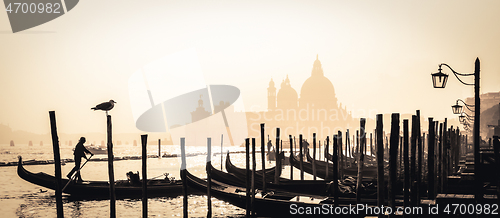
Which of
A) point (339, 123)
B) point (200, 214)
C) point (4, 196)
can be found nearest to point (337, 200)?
point (200, 214)

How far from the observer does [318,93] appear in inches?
4318

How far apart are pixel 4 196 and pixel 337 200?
1481 centimetres

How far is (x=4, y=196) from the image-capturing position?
17.8 m

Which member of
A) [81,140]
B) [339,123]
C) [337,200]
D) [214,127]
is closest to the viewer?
[337,200]

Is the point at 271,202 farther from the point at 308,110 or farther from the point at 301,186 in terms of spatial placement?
the point at 308,110

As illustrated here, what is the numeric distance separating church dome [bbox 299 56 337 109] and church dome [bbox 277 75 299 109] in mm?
2447

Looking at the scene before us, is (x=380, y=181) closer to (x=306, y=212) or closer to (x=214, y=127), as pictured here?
(x=306, y=212)

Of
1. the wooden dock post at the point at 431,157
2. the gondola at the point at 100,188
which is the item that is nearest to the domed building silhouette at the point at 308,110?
the gondola at the point at 100,188

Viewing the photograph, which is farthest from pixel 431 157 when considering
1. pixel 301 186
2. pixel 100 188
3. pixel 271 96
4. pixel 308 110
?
pixel 271 96

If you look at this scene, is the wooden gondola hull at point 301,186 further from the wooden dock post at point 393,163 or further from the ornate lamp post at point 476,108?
the ornate lamp post at point 476,108

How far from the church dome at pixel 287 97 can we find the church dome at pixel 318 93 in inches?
96.3

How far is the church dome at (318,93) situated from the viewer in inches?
4254

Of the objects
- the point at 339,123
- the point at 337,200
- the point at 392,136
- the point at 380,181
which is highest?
the point at 392,136

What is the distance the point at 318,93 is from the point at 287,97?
24.7 feet
